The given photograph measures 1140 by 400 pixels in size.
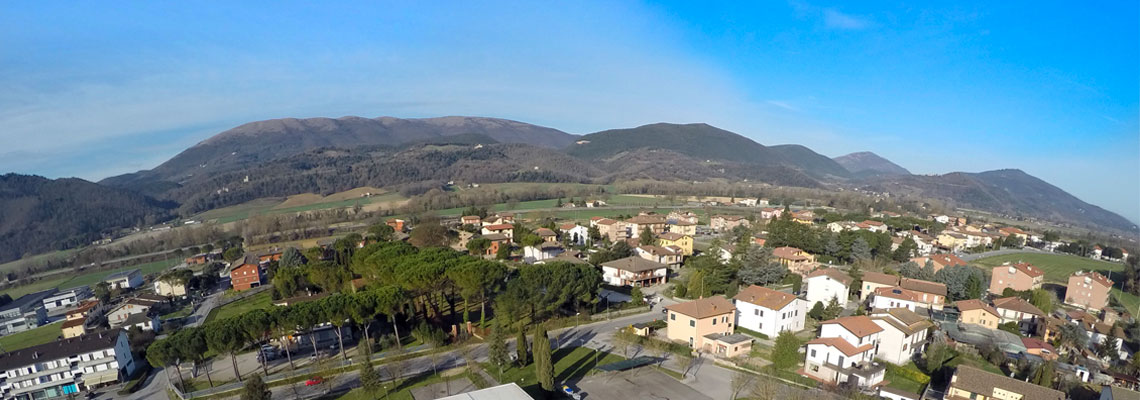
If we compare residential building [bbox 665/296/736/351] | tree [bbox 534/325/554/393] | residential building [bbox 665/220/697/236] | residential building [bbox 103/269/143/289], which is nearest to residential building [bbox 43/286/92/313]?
residential building [bbox 103/269/143/289]

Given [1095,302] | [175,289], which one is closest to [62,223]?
[175,289]

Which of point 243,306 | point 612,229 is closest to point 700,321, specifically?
point 612,229

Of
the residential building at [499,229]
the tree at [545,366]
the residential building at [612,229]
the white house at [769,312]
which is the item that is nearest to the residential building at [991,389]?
the white house at [769,312]

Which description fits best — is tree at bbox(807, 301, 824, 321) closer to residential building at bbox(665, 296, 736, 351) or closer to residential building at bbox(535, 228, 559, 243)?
residential building at bbox(665, 296, 736, 351)

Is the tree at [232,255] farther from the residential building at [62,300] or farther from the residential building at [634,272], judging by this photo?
the residential building at [634,272]

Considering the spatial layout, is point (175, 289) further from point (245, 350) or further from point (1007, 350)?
point (1007, 350)

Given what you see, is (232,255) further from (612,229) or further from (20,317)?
(612,229)
